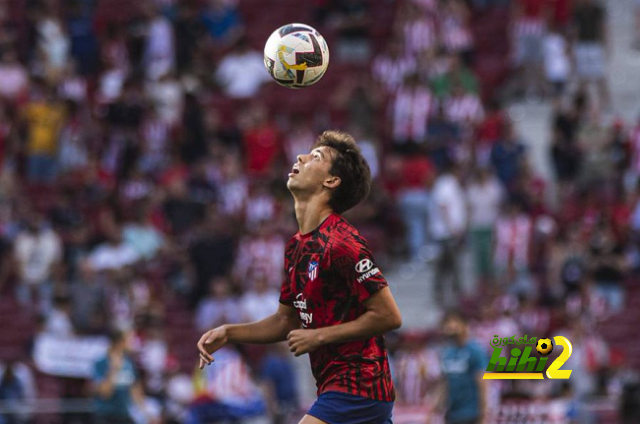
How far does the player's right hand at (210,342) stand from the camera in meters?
7.86

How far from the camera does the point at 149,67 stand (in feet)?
72.0

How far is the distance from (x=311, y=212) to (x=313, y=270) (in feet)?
1.25

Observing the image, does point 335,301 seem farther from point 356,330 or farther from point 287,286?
point 287,286

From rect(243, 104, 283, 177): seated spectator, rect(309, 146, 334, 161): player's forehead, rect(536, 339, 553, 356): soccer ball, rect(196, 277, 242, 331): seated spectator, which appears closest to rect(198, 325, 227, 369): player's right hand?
rect(309, 146, 334, 161): player's forehead

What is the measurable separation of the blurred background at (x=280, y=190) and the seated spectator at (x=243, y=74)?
0.04 metres

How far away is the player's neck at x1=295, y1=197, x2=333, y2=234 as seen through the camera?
7930 mm

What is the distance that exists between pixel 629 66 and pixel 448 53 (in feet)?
10.7

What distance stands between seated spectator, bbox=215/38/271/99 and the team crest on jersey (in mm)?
A: 13903

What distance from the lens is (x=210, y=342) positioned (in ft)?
26.0

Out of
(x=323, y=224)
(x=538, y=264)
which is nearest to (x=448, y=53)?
(x=538, y=264)

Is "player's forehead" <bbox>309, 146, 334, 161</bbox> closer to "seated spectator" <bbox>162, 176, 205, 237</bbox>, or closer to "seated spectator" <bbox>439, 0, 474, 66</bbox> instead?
"seated spectator" <bbox>162, 176, 205, 237</bbox>

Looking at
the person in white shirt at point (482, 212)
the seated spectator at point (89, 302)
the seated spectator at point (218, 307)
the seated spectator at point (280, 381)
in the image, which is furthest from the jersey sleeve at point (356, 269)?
the person in white shirt at point (482, 212)

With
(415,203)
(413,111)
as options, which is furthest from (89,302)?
(413,111)

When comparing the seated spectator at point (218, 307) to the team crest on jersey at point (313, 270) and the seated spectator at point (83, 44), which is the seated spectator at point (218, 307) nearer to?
the seated spectator at point (83, 44)
